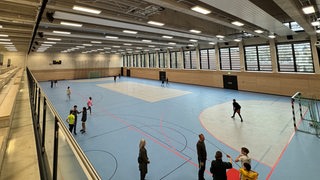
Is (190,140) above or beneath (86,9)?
beneath

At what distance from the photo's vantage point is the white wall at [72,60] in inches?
1410

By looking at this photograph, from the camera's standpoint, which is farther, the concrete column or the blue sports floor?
the concrete column

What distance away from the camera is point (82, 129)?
9.47 metres

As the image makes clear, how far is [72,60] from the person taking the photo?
4112 cm

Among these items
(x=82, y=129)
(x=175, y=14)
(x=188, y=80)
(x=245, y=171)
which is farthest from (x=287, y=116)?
(x=188, y=80)

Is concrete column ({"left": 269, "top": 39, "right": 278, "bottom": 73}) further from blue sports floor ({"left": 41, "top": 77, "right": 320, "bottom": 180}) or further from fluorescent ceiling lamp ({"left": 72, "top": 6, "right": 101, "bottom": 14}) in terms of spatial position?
fluorescent ceiling lamp ({"left": 72, "top": 6, "right": 101, "bottom": 14})

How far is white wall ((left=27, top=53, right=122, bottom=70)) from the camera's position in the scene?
35.8m

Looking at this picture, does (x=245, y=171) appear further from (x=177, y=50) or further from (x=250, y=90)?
(x=177, y=50)

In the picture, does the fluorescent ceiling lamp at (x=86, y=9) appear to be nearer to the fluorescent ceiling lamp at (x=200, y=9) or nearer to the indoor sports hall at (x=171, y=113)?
the indoor sports hall at (x=171, y=113)

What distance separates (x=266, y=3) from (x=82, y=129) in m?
14.7

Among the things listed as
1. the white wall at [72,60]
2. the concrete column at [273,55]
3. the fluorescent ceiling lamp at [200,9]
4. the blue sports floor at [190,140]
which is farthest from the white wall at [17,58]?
the concrete column at [273,55]

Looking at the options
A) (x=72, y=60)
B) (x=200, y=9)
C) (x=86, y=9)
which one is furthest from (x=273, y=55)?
(x=72, y=60)

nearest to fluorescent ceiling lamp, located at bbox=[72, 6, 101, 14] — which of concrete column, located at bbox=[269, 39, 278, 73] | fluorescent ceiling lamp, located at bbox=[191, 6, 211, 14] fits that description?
fluorescent ceiling lamp, located at bbox=[191, 6, 211, 14]

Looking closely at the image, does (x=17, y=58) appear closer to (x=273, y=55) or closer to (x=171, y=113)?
(x=171, y=113)
